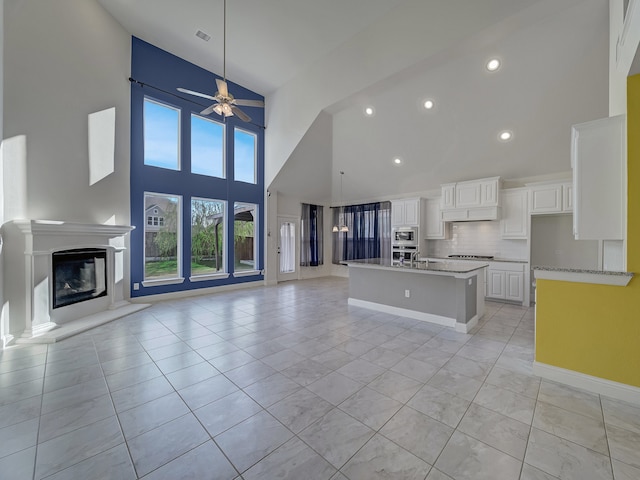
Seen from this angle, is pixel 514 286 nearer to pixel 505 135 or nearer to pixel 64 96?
pixel 505 135

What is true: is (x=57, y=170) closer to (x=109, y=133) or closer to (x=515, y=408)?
(x=109, y=133)

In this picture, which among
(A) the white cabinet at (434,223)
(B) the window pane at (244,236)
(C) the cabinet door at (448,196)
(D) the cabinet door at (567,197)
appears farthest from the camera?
(B) the window pane at (244,236)

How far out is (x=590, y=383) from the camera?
2.34m

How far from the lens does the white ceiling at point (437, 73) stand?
3611 millimetres

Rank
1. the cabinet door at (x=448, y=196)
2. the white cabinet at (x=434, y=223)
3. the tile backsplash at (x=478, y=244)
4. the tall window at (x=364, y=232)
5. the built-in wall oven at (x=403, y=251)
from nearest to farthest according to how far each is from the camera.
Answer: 1. the tile backsplash at (x=478, y=244)
2. the cabinet door at (x=448, y=196)
3. the white cabinet at (x=434, y=223)
4. the built-in wall oven at (x=403, y=251)
5. the tall window at (x=364, y=232)

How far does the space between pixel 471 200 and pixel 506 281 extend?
5.99 ft

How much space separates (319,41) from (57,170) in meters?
4.70

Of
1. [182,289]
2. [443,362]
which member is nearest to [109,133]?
[182,289]

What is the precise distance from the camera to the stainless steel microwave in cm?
679

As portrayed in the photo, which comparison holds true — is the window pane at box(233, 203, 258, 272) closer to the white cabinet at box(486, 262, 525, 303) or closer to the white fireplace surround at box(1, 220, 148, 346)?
the white fireplace surround at box(1, 220, 148, 346)

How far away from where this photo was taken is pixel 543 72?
3.95 m

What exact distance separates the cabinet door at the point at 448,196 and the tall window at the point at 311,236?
4068mm

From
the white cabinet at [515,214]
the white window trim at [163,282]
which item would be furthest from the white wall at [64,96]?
the white cabinet at [515,214]

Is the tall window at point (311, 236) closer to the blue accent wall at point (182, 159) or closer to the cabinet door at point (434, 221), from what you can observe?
the blue accent wall at point (182, 159)
